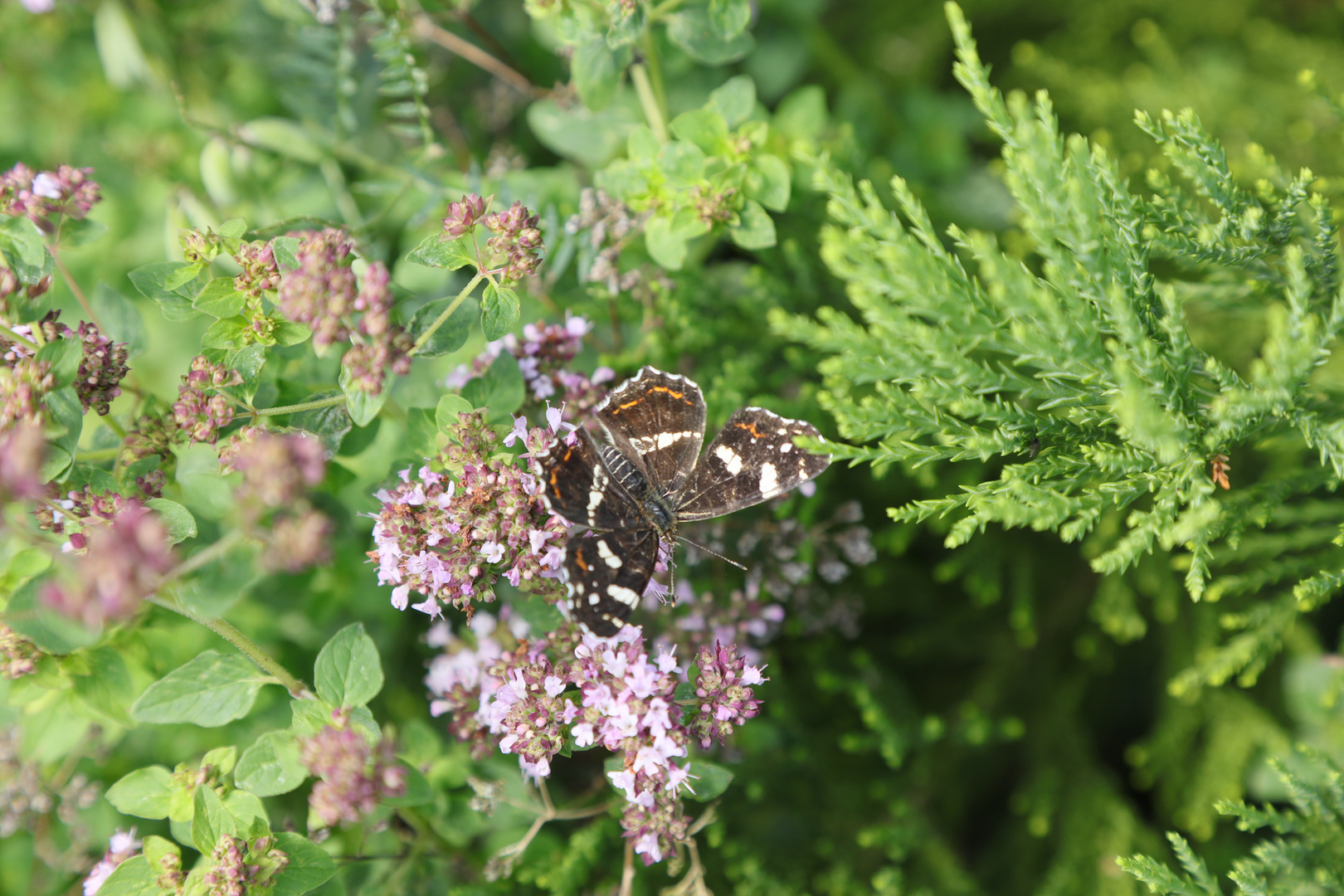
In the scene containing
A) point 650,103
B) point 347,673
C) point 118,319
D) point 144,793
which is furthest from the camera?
point 650,103

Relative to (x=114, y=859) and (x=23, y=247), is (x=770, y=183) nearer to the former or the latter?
(x=23, y=247)

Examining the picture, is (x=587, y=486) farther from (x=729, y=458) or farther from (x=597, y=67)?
(x=597, y=67)

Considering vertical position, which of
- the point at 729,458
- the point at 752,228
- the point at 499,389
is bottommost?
the point at 729,458

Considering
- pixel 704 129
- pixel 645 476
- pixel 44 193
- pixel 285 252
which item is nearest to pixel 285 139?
pixel 44 193

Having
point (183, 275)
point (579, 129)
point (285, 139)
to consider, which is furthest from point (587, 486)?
point (285, 139)

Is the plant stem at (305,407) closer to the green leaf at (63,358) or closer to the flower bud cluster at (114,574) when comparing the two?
the green leaf at (63,358)

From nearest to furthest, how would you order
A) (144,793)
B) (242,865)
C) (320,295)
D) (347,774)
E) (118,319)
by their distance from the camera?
(347,774), (320,295), (242,865), (144,793), (118,319)

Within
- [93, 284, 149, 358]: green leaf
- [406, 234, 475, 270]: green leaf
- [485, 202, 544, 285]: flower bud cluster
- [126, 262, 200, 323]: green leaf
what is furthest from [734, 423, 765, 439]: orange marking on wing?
[93, 284, 149, 358]: green leaf

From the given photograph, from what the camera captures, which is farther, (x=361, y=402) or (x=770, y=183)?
(x=770, y=183)

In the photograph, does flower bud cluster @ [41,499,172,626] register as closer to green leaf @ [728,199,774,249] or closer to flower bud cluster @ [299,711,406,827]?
flower bud cluster @ [299,711,406,827]

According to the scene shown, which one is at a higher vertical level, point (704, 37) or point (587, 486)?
point (704, 37)
